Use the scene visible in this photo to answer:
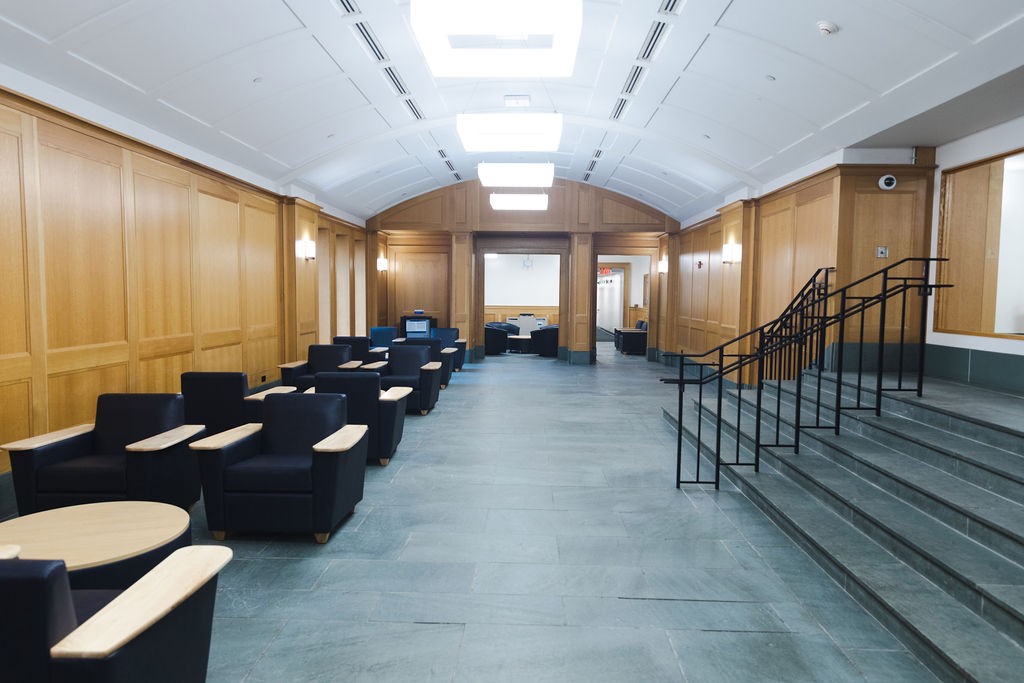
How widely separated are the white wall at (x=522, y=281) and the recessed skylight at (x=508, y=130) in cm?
1290

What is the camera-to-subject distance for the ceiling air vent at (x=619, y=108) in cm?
714

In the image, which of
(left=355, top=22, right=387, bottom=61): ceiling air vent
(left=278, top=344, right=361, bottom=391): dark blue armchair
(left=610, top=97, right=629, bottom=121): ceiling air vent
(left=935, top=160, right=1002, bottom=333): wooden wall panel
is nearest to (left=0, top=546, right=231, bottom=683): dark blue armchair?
(left=355, top=22, right=387, bottom=61): ceiling air vent

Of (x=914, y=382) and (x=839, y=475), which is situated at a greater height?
(x=914, y=382)

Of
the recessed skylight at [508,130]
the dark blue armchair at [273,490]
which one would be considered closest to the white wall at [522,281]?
the recessed skylight at [508,130]

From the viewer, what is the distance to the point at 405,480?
189 inches

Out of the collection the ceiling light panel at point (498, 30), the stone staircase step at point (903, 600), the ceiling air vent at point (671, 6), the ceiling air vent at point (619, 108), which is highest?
the ceiling air vent at point (619, 108)

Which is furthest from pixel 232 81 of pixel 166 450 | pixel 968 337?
pixel 968 337

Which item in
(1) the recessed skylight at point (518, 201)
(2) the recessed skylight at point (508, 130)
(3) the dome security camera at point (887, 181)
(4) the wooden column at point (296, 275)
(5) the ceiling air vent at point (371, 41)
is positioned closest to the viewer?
(5) the ceiling air vent at point (371, 41)

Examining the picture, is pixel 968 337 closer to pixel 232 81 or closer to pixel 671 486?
pixel 671 486

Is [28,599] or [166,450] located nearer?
[28,599]

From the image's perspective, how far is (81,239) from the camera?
479cm

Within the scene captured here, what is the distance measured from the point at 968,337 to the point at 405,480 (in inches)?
209

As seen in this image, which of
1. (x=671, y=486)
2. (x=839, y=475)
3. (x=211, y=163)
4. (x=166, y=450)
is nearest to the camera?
(x=166, y=450)

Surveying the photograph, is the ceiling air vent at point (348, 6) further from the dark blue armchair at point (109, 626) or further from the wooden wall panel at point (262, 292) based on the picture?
the dark blue armchair at point (109, 626)
